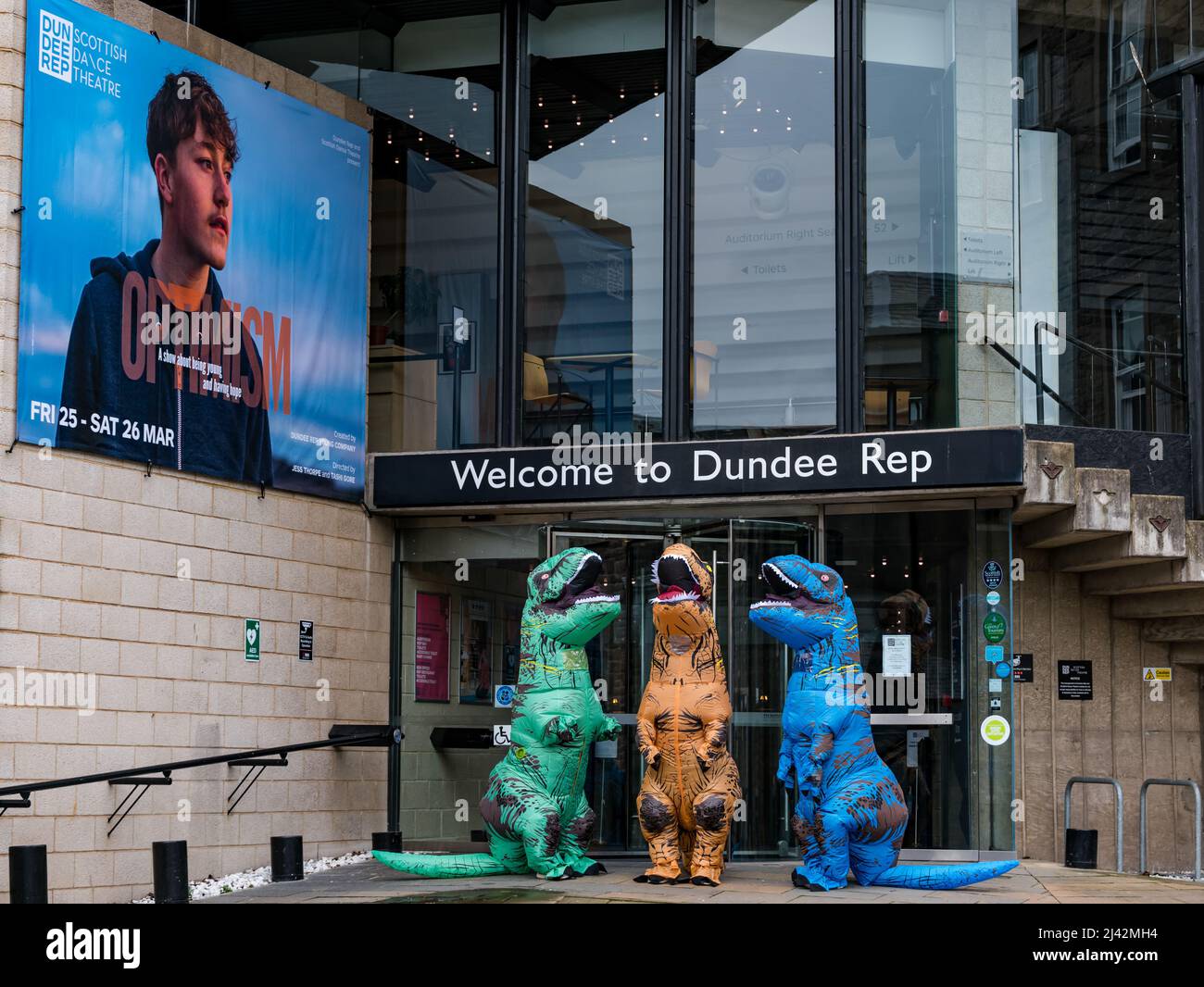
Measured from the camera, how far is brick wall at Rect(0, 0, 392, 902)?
997cm

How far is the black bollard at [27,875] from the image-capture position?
8.74 m

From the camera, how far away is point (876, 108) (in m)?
13.0

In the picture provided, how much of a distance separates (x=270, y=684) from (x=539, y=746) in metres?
2.57

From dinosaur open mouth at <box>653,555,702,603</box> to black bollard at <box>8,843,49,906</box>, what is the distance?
3.94m

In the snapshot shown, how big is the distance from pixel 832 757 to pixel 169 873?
13.2 feet

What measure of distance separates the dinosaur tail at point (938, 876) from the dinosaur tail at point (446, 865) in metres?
2.47

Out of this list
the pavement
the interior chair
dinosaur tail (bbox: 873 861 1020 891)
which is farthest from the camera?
the interior chair

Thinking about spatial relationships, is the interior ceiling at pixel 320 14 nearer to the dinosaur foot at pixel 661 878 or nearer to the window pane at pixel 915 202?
the window pane at pixel 915 202

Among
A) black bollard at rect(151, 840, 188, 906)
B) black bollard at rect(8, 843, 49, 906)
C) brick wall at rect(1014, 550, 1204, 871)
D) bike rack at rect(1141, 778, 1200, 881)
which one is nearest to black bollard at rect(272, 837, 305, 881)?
black bollard at rect(151, 840, 188, 906)

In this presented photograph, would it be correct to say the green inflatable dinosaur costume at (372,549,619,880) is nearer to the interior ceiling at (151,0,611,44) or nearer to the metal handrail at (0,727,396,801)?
the metal handrail at (0,727,396,801)

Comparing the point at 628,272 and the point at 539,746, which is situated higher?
the point at 628,272

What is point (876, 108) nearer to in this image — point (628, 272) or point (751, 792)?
point (628, 272)

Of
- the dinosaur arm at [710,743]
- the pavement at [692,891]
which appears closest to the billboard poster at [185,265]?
the pavement at [692,891]
